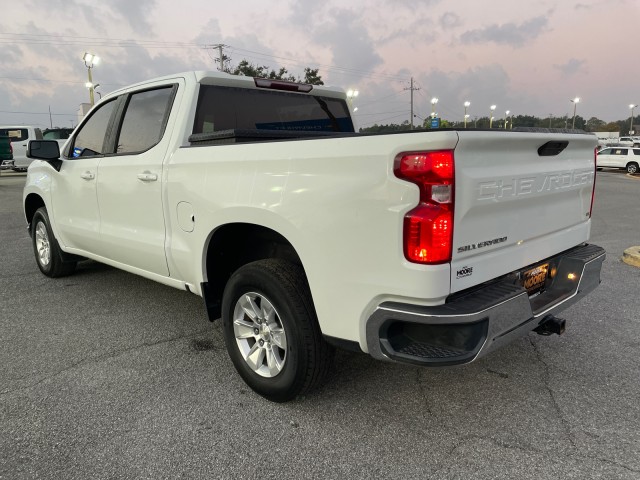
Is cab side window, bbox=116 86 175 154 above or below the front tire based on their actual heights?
above

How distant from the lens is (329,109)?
445 cm

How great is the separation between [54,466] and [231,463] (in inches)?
33.1

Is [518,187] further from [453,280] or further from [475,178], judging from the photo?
[453,280]

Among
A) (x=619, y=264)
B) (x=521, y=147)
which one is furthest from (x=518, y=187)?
(x=619, y=264)

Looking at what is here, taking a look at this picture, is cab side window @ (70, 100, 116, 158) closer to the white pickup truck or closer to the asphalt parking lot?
the white pickup truck

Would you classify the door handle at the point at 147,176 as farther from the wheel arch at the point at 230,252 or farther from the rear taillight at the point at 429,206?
the rear taillight at the point at 429,206

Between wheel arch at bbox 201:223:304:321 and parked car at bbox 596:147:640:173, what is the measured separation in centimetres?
2989

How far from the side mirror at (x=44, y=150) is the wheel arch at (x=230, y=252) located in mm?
2305

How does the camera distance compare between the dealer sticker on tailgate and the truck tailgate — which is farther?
the dealer sticker on tailgate

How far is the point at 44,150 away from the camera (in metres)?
4.41

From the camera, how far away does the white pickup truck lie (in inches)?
82.5

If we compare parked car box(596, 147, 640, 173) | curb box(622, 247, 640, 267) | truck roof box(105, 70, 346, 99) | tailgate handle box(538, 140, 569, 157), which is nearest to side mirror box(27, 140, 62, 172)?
truck roof box(105, 70, 346, 99)

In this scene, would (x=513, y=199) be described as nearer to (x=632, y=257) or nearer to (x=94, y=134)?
(x=94, y=134)

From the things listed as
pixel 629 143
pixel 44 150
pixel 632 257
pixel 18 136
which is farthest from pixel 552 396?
pixel 629 143
